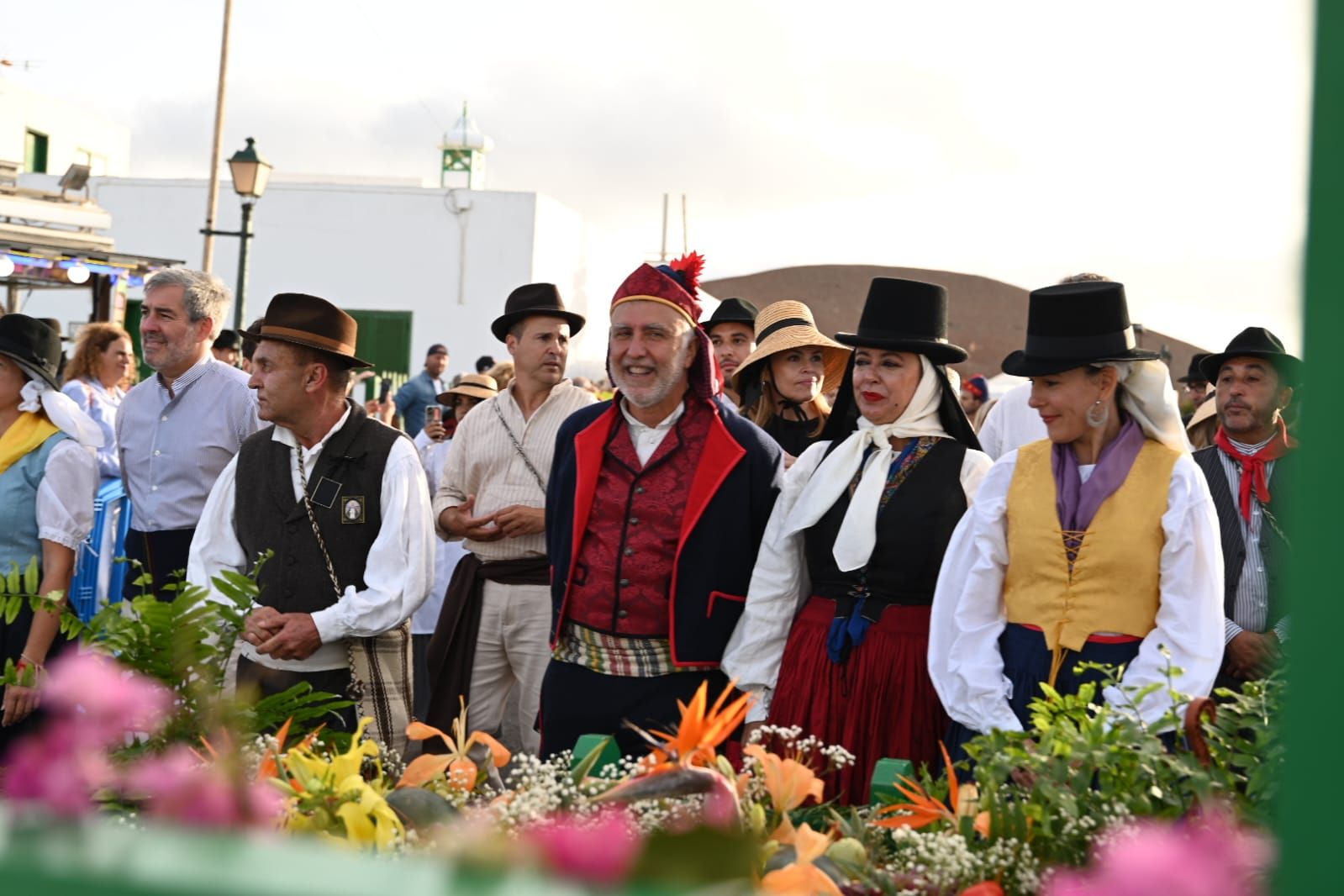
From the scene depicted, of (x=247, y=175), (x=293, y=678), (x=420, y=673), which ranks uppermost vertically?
(x=247, y=175)

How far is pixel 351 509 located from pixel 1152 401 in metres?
2.15

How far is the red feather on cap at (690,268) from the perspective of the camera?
4.21 meters

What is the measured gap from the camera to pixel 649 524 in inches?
155

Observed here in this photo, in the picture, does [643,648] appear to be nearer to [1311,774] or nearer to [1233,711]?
[1233,711]

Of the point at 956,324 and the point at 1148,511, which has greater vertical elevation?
the point at 956,324

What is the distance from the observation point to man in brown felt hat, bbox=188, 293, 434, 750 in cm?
389

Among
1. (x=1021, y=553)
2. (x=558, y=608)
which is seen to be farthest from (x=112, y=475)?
(x=1021, y=553)

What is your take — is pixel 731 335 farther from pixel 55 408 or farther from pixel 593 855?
pixel 593 855

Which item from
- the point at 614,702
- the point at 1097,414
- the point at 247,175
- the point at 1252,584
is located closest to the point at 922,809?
Result: the point at 1097,414

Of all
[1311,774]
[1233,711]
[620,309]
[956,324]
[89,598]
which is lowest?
[89,598]

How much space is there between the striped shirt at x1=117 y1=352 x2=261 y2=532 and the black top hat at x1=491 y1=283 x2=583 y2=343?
1.01 metres

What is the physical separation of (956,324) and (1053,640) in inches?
389

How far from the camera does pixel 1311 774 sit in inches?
17.8

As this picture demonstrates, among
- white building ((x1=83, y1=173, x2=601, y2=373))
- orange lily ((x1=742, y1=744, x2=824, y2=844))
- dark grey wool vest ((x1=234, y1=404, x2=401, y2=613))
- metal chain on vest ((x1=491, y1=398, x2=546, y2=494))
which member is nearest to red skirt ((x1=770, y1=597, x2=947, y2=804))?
dark grey wool vest ((x1=234, y1=404, x2=401, y2=613))
